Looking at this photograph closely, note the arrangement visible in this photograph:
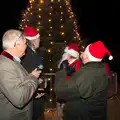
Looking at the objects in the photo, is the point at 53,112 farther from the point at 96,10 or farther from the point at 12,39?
the point at 96,10

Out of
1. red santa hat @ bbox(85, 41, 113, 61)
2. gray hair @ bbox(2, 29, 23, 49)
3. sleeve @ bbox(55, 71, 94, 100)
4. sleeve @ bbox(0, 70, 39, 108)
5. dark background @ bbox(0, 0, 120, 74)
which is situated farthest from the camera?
dark background @ bbox(0, 0, 120, 74)

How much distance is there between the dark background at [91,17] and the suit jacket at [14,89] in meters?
16.1

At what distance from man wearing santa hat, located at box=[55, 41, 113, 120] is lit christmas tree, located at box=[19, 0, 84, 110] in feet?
11.2

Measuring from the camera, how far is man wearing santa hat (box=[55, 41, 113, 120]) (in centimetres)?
280

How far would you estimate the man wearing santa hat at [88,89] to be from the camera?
2797 mm

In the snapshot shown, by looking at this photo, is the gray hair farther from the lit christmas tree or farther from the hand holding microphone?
the lit christmas tree

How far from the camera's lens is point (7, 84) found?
7.92ft

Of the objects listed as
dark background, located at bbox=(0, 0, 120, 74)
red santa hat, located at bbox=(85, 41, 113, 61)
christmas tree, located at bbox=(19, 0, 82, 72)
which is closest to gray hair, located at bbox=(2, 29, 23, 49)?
red santa hat, located at bbox=(85, 41, 113, 61)

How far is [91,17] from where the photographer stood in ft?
65.7

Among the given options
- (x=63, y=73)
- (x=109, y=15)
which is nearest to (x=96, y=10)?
(x=109, y=15)

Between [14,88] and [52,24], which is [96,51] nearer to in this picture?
[14,88]

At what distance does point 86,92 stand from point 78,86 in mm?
114

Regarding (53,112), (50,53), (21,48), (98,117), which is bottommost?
(53,112)

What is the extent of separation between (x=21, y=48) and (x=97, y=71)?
0.91m
